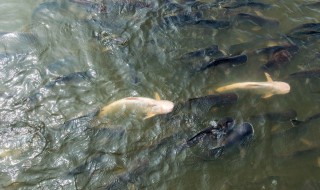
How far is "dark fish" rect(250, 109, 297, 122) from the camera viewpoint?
189 inches

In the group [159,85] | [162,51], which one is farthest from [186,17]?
[159,85]

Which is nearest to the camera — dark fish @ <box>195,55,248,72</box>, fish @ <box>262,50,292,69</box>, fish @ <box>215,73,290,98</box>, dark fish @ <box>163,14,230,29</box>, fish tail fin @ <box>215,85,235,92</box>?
fish @ <box>215,73,290,98</box>

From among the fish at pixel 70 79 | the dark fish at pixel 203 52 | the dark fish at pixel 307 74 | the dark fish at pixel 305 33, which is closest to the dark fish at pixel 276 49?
the dark fish at pixel 305 33

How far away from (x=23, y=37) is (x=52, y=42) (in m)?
Result: 0.52

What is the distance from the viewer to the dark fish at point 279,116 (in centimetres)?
480

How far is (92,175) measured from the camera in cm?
412

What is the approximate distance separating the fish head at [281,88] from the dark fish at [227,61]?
717 millimetres

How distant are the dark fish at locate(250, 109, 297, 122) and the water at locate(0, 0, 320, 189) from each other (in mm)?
55

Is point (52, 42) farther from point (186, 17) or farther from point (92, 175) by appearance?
point (92, 175)

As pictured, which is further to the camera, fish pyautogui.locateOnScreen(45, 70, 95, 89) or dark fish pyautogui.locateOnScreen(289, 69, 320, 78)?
dark fish pyautogui.locateOnScreen(289, 69, 320, 78)

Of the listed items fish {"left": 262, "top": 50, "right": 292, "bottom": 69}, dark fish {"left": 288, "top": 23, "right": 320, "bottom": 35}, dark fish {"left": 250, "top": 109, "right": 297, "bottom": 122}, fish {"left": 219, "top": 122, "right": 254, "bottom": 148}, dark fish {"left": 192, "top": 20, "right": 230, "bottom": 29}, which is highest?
dark fish {"left": 192, "top": 20, "right": 230, "bottom": 29}

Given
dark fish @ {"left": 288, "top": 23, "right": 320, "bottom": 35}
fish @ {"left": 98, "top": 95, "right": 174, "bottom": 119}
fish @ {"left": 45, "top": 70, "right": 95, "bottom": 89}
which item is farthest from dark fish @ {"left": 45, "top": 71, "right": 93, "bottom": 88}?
dark fish @ {"left": 288, "top": 23, "right": 320, "bottom": 35}

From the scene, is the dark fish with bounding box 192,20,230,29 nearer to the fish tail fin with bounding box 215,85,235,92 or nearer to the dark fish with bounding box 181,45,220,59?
the dark fish with bounding box 181,45,220,59

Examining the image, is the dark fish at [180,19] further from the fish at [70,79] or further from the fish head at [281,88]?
the fish head at [281,88]
